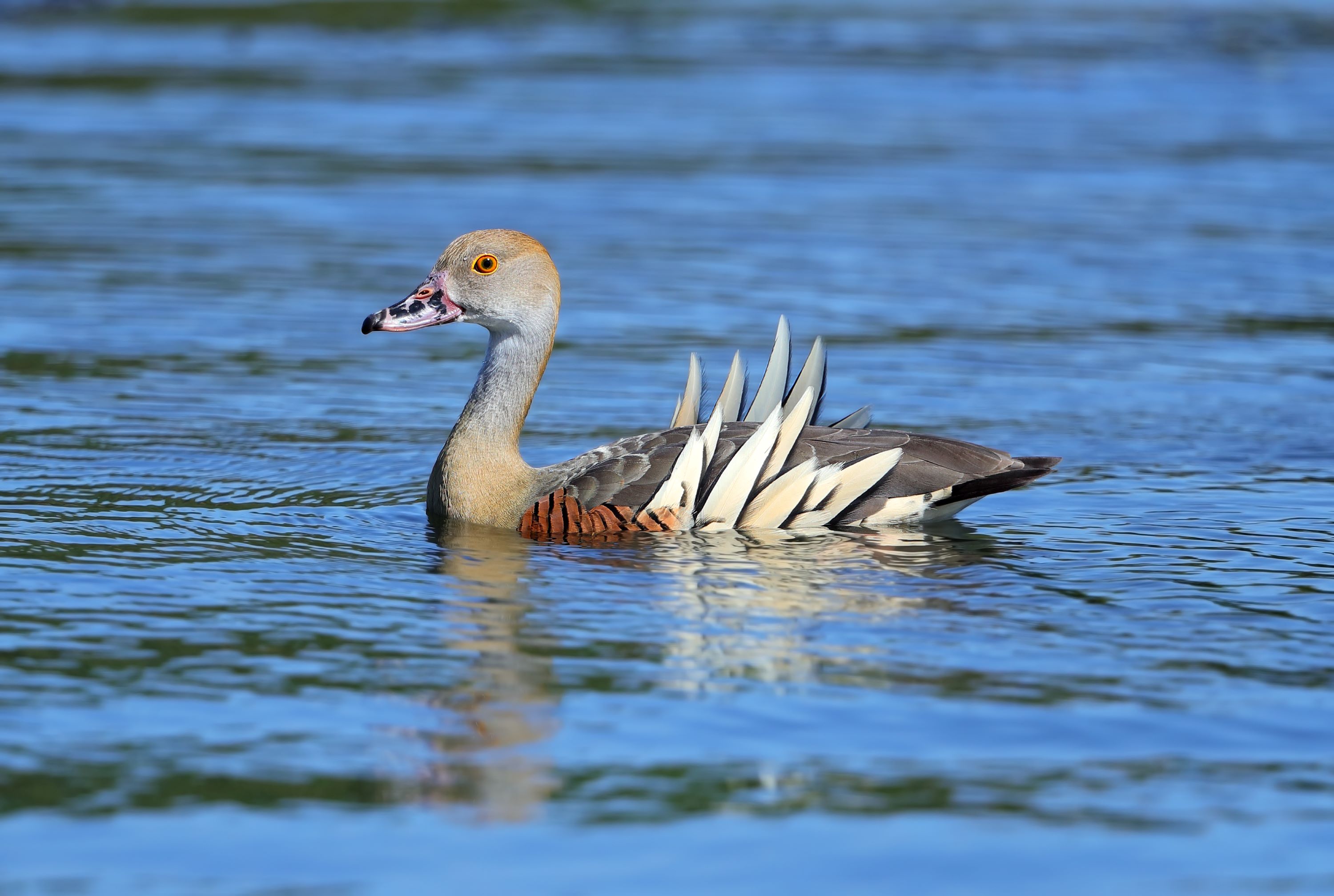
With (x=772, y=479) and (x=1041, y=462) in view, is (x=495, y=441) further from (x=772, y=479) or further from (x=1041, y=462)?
(x=1041, y=462)

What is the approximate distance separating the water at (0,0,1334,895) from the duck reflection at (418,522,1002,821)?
1.2 inches

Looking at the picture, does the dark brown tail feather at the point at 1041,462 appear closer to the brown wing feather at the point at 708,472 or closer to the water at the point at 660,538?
the brown wing feather at the point at 708,472

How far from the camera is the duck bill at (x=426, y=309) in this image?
10508 mm

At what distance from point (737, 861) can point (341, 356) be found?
9498 mm

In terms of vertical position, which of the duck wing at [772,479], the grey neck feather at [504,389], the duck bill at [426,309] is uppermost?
the duck bill at [426,309]

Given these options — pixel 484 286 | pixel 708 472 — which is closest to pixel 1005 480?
pixel 708 472

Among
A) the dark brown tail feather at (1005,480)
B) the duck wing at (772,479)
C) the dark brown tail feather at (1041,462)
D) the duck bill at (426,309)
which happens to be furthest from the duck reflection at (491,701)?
the dark brown tail feather at (1041,462)

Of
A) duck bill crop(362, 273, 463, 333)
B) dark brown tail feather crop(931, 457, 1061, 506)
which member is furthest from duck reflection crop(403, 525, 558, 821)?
dark brown tail feather crop(931, 457, 1061, 506)

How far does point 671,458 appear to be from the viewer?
32.2 ft

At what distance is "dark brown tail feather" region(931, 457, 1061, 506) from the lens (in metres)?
9.71

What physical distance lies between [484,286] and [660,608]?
9.15ft

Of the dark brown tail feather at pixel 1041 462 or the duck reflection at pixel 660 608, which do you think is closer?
the duck reflection at pixel 660 608

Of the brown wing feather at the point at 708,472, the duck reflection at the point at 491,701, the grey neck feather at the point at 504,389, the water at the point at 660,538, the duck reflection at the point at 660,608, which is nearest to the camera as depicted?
the water at the point at 660,538

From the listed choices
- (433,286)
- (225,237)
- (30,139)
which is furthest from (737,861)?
(30,139)
